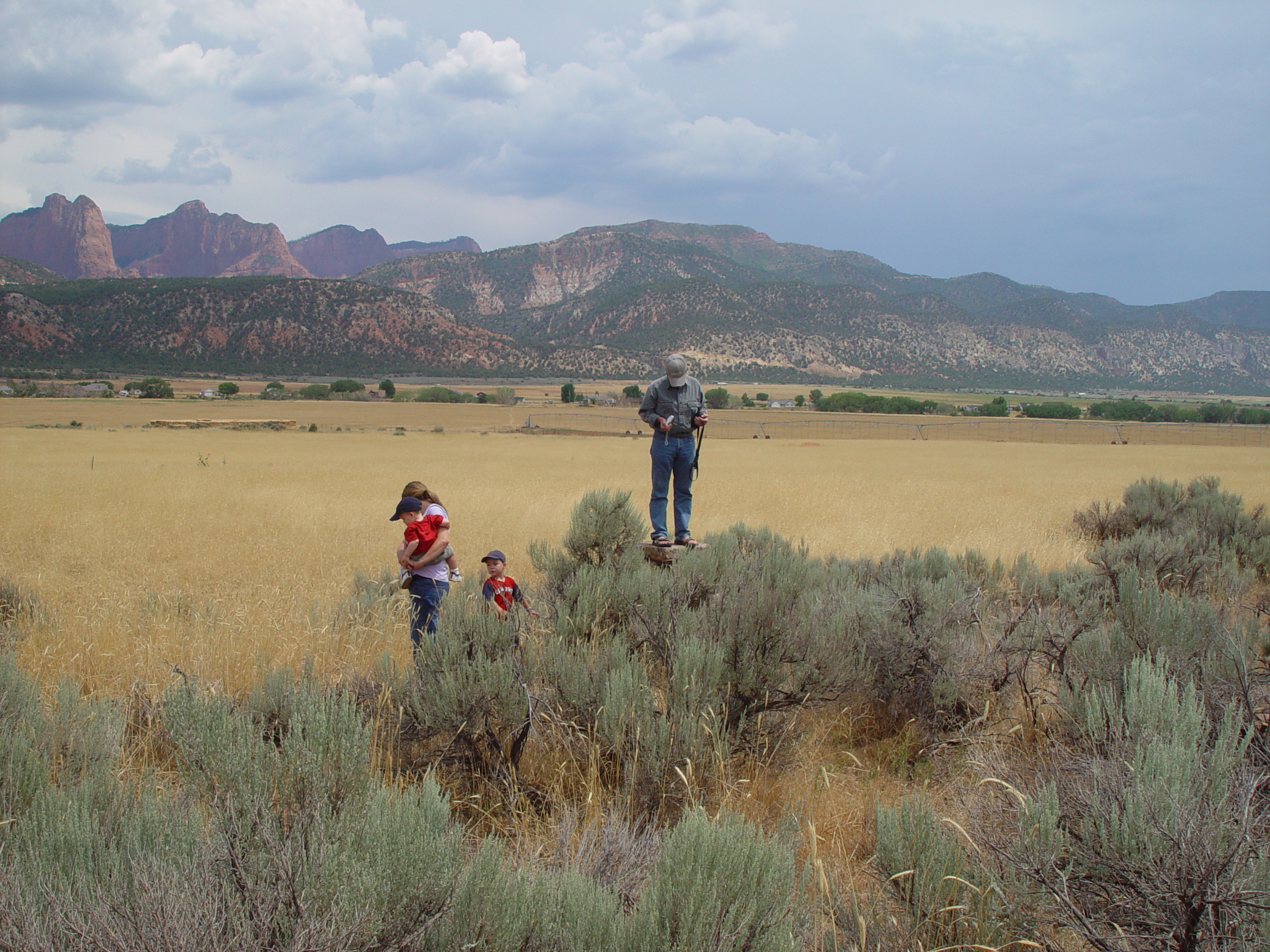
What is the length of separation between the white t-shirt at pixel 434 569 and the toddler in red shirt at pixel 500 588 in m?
0.35

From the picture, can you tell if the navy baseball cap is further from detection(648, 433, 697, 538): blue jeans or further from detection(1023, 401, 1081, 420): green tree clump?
detection(1023, 401, 1081, 420): green tree clump

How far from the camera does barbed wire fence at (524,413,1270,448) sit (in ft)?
182

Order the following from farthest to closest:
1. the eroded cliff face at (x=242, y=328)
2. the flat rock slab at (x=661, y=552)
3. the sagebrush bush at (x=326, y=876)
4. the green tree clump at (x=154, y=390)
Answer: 1. the eroded cliff face at (x=242, y=328)
2. the green tree clump at (x=154, y=390)
3. the flat rock slab at (x=661, y=552)
4. the sagebrush bush at (x=326, y=876)

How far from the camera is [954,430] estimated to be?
202ft

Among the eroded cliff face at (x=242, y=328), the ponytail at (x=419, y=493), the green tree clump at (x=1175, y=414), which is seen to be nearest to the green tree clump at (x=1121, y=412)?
the green tree clump at (x=1175, y=414)

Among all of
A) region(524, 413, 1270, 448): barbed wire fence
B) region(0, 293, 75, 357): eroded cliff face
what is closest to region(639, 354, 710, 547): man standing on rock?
region(524, 413, 1270, 448): barbed wire fence

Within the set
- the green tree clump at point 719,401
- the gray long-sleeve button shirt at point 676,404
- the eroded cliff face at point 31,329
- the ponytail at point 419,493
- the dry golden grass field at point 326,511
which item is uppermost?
the eroded cliff face at point 31,329

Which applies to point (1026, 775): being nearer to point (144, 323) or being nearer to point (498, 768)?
point (498, 768)

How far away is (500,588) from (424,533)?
817 millimetres

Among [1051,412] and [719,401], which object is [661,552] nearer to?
[719,401]

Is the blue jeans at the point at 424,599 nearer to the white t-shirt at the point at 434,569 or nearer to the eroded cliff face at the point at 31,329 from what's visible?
the white t-shirt at the point at 434,569

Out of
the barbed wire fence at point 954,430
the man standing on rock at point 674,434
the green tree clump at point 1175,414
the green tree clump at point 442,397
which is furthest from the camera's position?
the green tree clump at point 442,397

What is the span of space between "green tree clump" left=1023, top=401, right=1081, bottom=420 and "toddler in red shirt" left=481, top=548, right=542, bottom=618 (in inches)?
3350

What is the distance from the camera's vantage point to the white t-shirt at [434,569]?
6.53m
